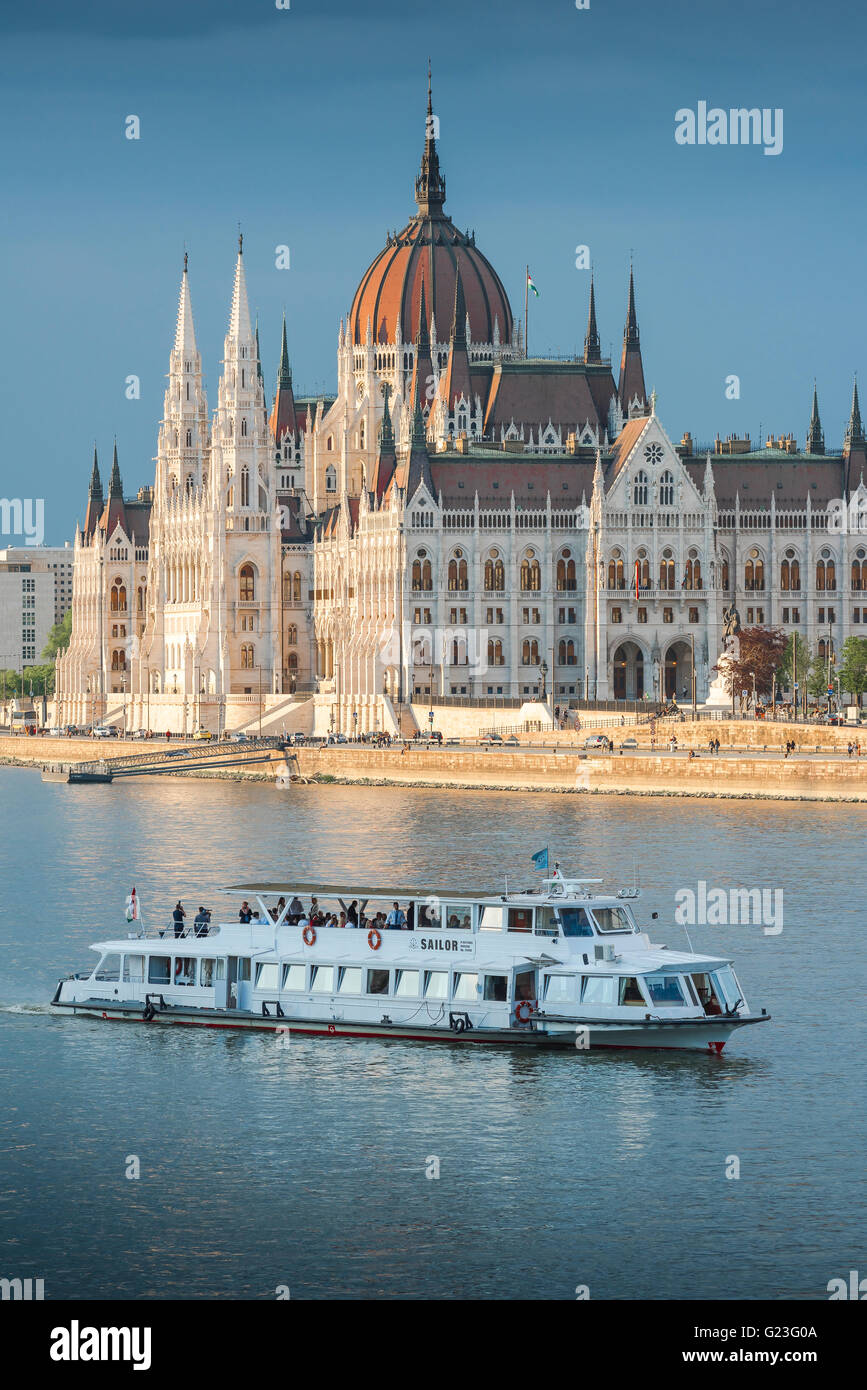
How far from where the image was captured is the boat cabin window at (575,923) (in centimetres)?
4966

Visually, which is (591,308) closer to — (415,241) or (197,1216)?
(415,241)

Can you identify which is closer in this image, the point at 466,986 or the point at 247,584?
the point at 466,986

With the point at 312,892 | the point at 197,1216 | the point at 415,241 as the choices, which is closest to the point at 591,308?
the point at 415,241

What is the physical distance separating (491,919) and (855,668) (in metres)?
86.5

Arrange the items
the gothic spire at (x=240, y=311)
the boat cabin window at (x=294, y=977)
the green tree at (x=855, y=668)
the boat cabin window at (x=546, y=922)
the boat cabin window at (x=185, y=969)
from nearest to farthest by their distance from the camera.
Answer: the boat cabin window at (x=546, y=922) < the boat cabin window at (x=294, y=977) < the boat cabin window at (x=185, y=969) < the green tree at (x=855, y=668) < the gothic spire at (x=240, y=311)

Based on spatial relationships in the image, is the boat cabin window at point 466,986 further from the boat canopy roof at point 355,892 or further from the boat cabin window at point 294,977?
the boat cabin window at point 294,977

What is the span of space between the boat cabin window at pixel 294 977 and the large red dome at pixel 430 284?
12311cm

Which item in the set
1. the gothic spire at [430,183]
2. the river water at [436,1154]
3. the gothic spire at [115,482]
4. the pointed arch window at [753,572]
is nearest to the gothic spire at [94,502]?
the gothic spire at [115,482]

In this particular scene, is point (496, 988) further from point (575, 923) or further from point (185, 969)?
point (185, 969)

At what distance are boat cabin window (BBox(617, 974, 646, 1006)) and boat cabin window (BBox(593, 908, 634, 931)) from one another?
1701 mm

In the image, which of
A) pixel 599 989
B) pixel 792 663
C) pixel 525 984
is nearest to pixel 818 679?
pixel 792 663

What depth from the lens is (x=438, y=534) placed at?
145000 millimetres

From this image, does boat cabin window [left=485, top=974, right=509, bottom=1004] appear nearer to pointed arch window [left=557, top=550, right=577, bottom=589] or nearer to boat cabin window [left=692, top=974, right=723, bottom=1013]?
boat cabin window [left=692, top=974, right=723, bottom=1013]

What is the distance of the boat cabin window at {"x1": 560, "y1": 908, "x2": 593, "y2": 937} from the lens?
163 ft
